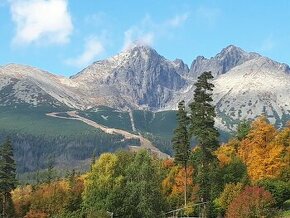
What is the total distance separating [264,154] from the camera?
85438mm

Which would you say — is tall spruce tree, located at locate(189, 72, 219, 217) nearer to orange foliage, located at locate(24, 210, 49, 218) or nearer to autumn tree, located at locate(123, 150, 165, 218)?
autumn tree, located at locate(123, 150, 165, 218)

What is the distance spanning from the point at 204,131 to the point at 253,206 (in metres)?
19.0

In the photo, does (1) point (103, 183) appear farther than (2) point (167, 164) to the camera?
No

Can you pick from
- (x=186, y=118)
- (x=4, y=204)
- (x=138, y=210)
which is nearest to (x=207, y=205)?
(x=138, y=210)

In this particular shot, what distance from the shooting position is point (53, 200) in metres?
109

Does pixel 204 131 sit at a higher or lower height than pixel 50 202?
higher

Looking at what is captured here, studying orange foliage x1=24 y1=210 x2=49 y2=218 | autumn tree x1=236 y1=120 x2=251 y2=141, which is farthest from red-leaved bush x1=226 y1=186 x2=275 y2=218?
autumn tree x1=236 y1=120 x2=251 y2=141

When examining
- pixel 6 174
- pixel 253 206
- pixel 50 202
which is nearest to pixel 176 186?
pixel 50 202

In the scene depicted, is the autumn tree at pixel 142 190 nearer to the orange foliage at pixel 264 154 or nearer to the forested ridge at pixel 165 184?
the forested ridge at pixel 165 184

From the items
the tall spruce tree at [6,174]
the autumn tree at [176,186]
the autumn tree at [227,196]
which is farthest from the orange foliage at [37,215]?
the autumn tree at [227,196]

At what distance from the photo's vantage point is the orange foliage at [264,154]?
82.5m

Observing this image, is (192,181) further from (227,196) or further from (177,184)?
(227,196)

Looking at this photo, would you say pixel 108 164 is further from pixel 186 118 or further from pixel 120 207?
pixel 186 118

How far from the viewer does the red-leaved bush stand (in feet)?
181
